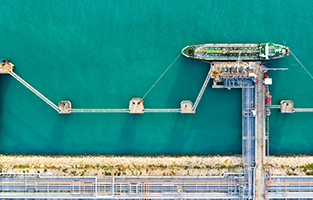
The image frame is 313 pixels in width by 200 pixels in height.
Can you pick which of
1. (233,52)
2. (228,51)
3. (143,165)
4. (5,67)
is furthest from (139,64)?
(5,67)

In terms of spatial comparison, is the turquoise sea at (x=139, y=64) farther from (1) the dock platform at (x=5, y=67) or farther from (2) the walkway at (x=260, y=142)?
(2) the walkway at (x=260, y=142)

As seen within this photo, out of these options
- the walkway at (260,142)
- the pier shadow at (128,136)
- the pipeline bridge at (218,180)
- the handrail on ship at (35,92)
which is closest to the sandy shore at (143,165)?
the pipeline bridge at (218,180)

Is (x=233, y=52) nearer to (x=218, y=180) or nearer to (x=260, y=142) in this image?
(x=260, y=142)

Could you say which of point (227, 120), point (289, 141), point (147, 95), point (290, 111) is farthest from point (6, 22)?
point (289, 141)

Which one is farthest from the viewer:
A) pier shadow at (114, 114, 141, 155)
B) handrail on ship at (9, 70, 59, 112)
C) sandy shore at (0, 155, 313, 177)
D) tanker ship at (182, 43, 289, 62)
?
pier shadow at (114, 114, 141, 155)

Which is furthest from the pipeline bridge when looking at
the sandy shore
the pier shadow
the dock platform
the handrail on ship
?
the pier shadow

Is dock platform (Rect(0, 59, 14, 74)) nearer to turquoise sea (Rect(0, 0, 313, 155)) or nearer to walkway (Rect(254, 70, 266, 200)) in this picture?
turquoise sea (Rect(0, 0, 313, 155))
